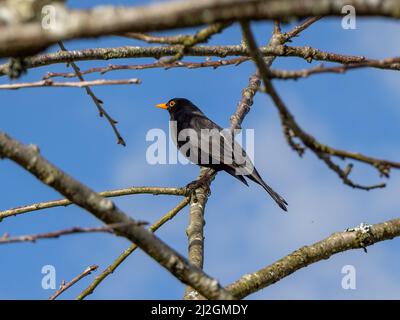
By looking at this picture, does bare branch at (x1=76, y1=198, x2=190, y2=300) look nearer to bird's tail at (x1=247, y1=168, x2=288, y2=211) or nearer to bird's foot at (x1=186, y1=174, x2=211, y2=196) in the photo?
bird's foot at (x1=186, y1=174, x2=211, y2=196)

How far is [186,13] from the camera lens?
1839mm

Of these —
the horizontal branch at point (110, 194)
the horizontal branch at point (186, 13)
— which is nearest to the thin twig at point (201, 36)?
the horizontal branch at point (186, 13)

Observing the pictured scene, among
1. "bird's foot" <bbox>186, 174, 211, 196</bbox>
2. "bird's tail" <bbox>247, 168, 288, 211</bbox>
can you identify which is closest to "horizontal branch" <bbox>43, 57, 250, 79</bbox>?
"bird's foot" <bbox>186, 174, 211, 196</bbox>

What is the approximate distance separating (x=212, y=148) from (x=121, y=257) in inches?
107

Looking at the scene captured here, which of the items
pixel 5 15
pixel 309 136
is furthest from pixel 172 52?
pixel 5 15

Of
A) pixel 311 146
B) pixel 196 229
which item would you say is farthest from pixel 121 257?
pixel 311 146

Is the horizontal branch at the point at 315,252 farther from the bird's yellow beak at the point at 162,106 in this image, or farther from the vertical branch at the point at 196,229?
the bird's yellow beak at the point at 162,106

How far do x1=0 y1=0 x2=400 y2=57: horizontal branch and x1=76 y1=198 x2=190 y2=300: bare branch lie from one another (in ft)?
10.3

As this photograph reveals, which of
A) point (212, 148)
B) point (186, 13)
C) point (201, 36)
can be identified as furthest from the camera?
point (212, 148)

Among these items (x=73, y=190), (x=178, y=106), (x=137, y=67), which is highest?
(x=178, y=106)

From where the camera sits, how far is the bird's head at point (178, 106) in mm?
9511

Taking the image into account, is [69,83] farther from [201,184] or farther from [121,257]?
[201,184]

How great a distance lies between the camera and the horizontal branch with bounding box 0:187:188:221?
17.8 feet
